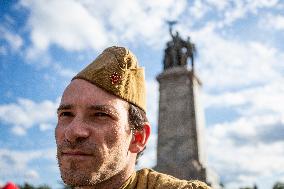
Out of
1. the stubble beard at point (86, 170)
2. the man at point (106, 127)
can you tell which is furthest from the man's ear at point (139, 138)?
the stubble beard at point (86, 170)

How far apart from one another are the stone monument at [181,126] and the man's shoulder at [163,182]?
53.7ft

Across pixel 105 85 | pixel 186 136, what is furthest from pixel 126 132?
pixel 186 136

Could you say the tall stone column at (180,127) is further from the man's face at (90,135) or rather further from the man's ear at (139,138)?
the man's face at (90,135)

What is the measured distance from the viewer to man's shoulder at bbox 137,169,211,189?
208cm

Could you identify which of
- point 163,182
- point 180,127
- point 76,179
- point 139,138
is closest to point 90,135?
point 76,179

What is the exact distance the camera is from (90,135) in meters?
1.78

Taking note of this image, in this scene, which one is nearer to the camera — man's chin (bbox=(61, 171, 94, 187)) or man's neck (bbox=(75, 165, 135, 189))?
man's chin (bbox=(61, 171, 94, 187))

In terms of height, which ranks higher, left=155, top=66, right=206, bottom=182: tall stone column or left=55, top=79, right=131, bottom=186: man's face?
left=155, top=66, right=206, bottom=182: tall stone column

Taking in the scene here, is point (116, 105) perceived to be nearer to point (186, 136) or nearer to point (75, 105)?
point (75, 105)

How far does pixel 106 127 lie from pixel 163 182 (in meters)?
0.55

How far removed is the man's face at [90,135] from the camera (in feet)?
5.69

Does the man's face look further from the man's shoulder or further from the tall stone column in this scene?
the tall stone column

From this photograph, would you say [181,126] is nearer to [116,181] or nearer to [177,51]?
[177,51]

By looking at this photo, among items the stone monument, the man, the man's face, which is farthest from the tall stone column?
the man's face
